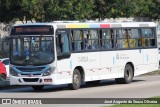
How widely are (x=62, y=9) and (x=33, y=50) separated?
675 inches

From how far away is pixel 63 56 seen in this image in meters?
25.1

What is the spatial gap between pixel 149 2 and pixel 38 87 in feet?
96.9

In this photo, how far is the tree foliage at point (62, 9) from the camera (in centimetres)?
4147

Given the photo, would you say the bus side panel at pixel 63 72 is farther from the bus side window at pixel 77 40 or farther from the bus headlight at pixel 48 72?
the bus side window at pixel 77 40

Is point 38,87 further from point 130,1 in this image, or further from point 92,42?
point 130,1

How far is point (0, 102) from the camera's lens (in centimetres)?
1980

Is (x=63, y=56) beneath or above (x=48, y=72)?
above

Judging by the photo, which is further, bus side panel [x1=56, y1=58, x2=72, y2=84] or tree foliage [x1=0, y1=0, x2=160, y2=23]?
tree foliage [x1=0, y1=0, x2=160, y2=23]

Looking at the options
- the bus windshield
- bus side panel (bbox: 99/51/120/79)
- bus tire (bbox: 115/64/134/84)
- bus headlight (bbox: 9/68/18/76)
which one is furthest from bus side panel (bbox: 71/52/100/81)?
bus headlight (bbox: 9/68/18/76)

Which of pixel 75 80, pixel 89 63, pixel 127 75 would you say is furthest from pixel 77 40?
pixel 127 75

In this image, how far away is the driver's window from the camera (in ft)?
81.7

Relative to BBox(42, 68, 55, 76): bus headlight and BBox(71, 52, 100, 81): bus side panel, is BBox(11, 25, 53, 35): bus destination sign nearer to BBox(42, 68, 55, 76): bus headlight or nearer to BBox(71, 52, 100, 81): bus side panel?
BBox(42, 68, 55, 76): bus headlight

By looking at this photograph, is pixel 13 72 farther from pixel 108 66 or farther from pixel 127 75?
pixel 127 75

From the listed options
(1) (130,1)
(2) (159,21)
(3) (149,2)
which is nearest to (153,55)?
(1) (130,1)
